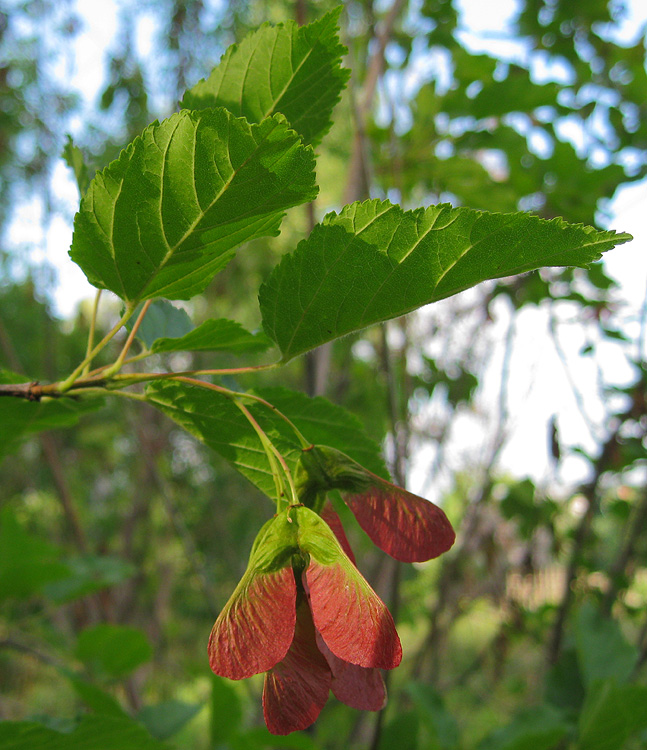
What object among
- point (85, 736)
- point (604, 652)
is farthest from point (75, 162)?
point (604, 652)

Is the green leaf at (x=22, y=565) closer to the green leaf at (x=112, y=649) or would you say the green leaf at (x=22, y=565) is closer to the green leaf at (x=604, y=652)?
the green leaf at (x=112, y=649)

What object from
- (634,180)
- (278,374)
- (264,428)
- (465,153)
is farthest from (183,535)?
(278,374)

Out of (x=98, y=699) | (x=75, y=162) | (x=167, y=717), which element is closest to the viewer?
(x=75, y=162)

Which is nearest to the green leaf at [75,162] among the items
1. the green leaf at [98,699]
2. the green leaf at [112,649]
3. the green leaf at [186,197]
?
the green leaf at [186,197]

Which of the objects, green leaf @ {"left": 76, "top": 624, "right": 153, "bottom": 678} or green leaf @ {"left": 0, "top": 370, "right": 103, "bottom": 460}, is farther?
green leaf @ {"left": 76, "top": 624, "right": 153, "bottom": 678}

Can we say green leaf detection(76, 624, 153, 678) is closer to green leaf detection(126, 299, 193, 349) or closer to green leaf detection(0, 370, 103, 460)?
green leaf detection(0, 370, 103, 460)

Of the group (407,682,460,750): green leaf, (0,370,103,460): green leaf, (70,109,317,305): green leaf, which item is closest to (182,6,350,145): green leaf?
(70,109,317,305): green leaf

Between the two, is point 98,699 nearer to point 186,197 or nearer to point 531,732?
point 531,732
